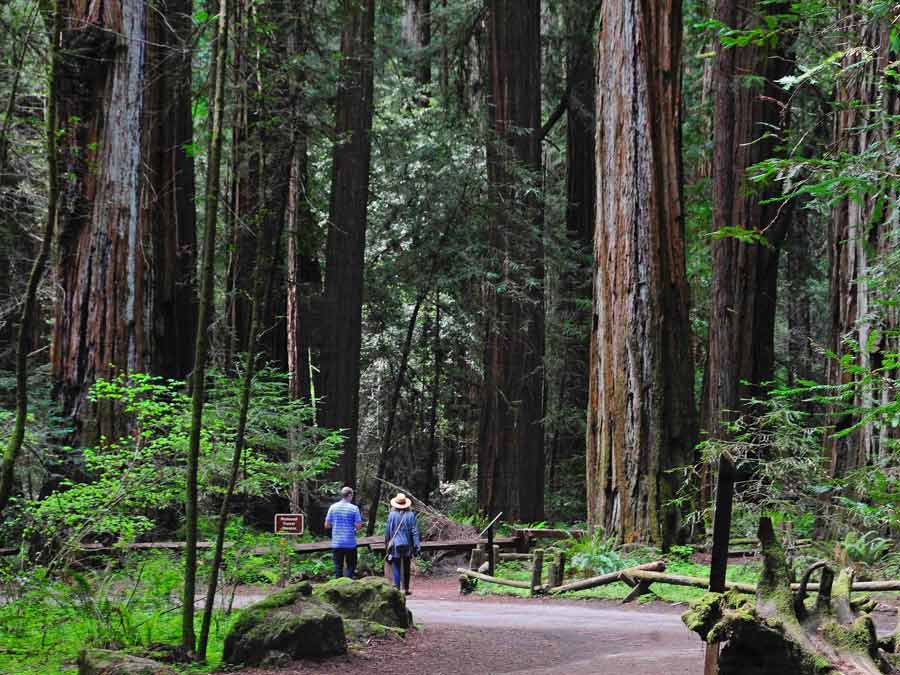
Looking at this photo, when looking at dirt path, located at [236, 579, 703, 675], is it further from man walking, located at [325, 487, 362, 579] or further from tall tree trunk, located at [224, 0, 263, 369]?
tall tree trunk, located at [224, 0, 263, 369]

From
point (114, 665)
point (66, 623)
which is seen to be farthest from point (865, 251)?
point (66, 623)

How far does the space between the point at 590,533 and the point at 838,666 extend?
11048 mm

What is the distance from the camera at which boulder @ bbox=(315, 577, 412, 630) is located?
10148 millimetres

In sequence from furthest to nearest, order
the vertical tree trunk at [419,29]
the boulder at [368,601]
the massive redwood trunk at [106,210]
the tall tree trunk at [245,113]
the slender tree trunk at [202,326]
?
the vertical tree trunk at [419,29]
the massive redwood trunk at [106,210]
the boulder at [368,601]
the tall tree trunk at [245,113]
the slender tree trunk at [202,326]

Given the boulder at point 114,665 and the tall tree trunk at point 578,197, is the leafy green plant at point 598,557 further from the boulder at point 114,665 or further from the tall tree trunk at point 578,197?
the tall tree trunk at point 578,197

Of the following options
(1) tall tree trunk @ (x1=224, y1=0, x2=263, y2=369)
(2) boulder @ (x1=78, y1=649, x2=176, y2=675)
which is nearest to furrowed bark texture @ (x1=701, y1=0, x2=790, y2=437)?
(1) tall tree trunk @ (x1=224, y1=0, x2=263, y2=369)

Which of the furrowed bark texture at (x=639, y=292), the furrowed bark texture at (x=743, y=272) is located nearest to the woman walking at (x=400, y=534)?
the furrowed bark texture at (x=639, y=292)

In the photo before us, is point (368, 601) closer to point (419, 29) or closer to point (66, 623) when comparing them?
point (66, 623)

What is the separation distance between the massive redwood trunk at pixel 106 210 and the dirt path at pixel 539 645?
17.4 feet

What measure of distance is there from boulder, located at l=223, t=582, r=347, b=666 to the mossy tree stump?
5047 millimetres

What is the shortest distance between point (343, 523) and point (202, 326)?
786 centimetres

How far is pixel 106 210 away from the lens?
12758mm

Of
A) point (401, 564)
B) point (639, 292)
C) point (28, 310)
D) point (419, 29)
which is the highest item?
point (419, 29)

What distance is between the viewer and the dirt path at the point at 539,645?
301 inches
